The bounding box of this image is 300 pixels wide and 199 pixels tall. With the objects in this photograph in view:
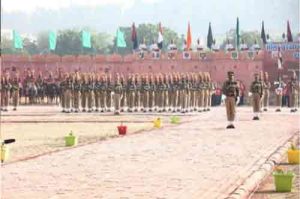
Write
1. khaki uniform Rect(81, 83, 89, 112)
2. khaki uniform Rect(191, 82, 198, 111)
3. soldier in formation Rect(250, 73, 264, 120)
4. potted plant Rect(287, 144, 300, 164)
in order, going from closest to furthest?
1. potted plant Rect(287, 144, 300, 164)
2. soldier in formation Rect(250, 73, 264, 120)
3. khaki uniform Rect(191, 82, 198, 111)
4. khaki uniform Rect(81, 83, 89, 112)

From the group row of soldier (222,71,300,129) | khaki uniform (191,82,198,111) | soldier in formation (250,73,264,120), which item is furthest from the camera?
khaki uniform (191,82,198,111)

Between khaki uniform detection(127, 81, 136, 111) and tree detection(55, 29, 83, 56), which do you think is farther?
tree detection(55, 29, 83, 56)

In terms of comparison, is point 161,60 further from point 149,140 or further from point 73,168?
point 73,168

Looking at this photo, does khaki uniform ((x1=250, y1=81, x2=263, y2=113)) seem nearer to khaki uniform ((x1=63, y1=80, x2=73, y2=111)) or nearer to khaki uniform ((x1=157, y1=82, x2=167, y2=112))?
khaki uniform ((x1=157, y1=82, x2=167, y2=112))

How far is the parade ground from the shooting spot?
8.95 m

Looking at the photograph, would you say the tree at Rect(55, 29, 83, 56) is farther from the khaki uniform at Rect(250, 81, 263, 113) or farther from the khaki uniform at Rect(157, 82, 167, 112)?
the khaki uniform at Rect(250, 81, 263, 113)

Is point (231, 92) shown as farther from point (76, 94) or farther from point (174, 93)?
point (76, 94)

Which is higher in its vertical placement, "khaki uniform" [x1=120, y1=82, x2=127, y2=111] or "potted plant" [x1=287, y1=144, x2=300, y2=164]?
"khaki uniform" [x1=120, y1=82, x2=127, y2=111]

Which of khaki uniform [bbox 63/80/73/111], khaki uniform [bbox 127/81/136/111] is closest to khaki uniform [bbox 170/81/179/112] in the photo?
khaki uniform [bbox 127/81/136/111]

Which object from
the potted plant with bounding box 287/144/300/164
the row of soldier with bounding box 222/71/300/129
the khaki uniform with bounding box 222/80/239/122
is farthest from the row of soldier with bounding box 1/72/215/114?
the potted plant with bounding box 287/144/300/164

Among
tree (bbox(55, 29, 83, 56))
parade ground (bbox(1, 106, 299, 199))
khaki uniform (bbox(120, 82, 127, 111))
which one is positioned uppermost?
tree (bbox(55, 29, 83, 56))

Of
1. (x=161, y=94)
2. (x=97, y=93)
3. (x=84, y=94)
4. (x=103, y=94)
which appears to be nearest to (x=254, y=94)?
(x=161, y=94)

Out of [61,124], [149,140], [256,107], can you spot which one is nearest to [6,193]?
[149,140]

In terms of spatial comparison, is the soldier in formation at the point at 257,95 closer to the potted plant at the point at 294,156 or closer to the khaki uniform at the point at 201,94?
the khaki uniform at the point at 201,94
